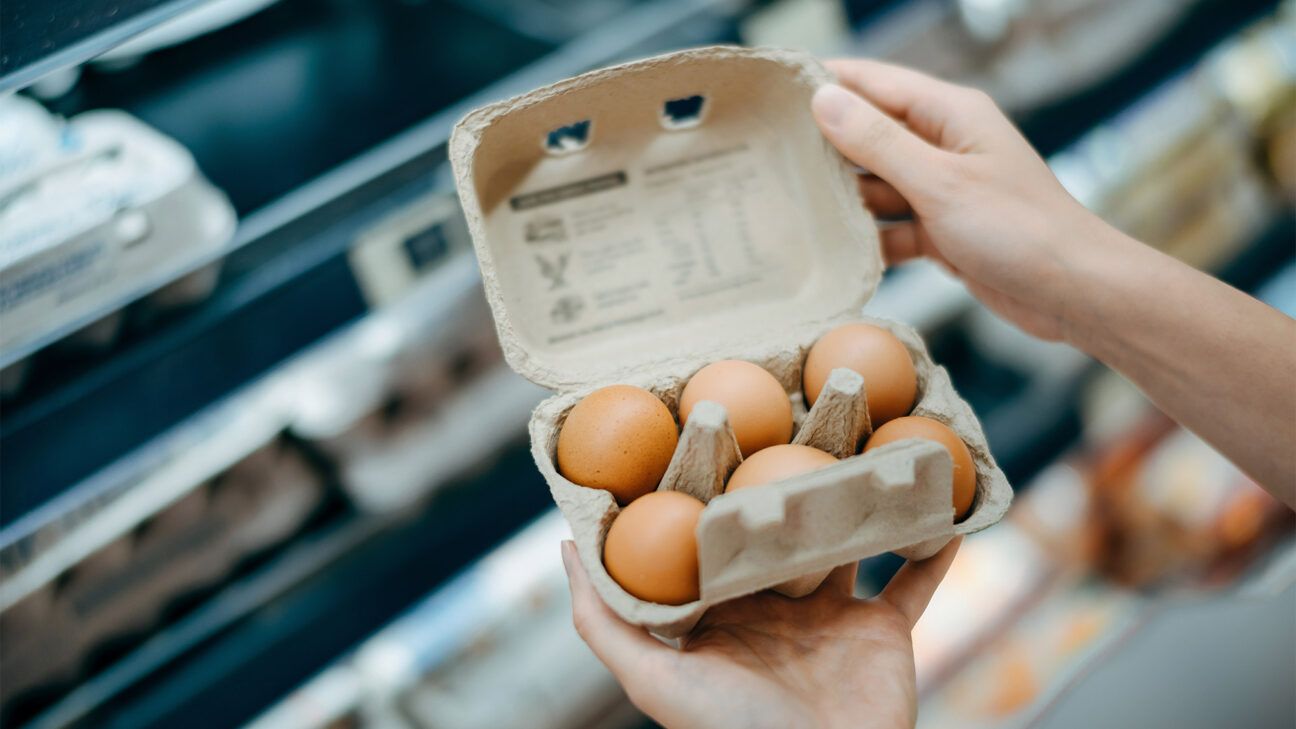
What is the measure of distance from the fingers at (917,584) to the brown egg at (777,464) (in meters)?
0.23

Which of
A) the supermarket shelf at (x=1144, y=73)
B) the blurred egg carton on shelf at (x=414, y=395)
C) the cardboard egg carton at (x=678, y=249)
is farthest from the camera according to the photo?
the supermarket shelf at (x=1144, y=73)

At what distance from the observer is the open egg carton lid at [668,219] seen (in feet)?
3.91

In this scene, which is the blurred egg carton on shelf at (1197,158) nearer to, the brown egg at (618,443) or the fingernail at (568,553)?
the brown egg at (618,443)

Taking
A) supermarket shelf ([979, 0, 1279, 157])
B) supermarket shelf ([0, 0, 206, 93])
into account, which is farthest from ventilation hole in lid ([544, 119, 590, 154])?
supermarket shelf ([979, 0, 1279, 157])

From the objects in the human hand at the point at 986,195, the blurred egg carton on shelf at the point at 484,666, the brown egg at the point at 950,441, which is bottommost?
the blurred egg carton on shelf at the point at 484,666

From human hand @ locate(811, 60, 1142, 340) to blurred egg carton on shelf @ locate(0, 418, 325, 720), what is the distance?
3.34ft

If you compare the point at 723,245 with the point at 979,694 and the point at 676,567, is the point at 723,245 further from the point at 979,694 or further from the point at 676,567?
the point at 979,694

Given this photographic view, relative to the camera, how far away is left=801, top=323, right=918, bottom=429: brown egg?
112 centimetres

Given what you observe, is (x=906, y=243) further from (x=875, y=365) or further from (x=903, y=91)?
(x=875, y=365)

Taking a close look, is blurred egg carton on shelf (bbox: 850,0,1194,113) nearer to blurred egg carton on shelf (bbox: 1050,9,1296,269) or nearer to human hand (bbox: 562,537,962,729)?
blurred egg carton on shelf (bbox: 1050,9,1296,269)

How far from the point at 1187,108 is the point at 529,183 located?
181cm

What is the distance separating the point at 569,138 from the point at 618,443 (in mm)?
504

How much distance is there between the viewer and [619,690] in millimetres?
1627

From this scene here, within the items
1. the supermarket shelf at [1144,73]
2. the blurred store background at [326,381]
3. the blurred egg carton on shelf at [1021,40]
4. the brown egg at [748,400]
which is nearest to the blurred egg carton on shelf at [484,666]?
the blurred store background at [326,381]
